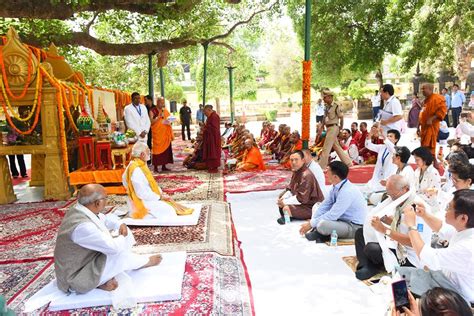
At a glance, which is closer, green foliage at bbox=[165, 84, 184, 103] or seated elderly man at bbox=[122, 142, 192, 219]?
seated elderly man at bbox=[122, 142, 192, 219]

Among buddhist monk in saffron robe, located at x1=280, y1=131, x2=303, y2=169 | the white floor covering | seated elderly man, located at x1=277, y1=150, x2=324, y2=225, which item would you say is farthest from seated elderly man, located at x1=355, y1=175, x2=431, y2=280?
buddhist monk in saffron robe, located at x1=280, y1=131, x2=303, y2=169

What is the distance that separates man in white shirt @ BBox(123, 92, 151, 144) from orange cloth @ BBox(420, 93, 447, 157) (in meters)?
5.77

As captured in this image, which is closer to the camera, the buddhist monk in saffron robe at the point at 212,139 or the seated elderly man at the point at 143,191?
the seated elderly man at the point at 143,191

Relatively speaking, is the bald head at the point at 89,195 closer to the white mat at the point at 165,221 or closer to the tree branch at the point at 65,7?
the white mat at the point at 165,221

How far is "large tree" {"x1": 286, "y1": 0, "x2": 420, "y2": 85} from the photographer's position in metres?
14.3

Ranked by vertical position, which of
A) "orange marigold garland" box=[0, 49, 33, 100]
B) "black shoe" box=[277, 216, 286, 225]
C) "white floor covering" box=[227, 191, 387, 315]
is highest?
"orange marigold garland" box=[0, 49, 33, 100]

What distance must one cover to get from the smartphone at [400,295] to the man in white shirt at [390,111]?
16.4ft

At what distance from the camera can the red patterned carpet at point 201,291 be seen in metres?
3.09

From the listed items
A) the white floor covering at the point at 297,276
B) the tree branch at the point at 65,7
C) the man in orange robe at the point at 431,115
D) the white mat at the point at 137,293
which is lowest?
the white floor covering at the point at 297,276

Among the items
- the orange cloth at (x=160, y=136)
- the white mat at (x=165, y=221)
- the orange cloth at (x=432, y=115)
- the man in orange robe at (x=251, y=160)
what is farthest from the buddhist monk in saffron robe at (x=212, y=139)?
the orange cloth at (x=432, y=115)

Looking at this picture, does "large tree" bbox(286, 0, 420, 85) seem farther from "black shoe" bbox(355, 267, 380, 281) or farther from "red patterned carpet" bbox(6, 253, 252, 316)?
"red patterned carpet" bbox(6, 253, 252, 316)

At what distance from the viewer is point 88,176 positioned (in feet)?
22.6

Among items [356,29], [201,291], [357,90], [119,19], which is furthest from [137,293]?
[357,90]

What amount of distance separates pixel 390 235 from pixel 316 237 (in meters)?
1.41
